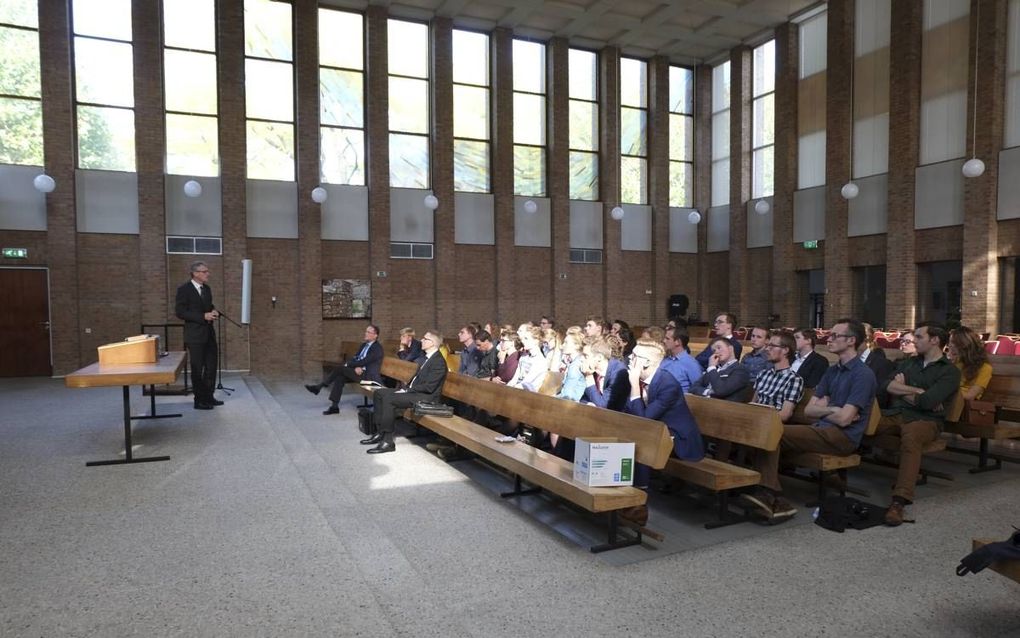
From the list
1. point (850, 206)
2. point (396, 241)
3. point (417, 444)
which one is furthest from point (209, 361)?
point (850, 206)

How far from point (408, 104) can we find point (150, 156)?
6.12 m

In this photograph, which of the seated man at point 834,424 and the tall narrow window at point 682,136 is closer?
the seated man at point 834,424

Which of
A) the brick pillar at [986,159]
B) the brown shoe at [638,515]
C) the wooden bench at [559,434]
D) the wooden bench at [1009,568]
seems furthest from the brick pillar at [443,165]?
the wooden bench at [1009,568]

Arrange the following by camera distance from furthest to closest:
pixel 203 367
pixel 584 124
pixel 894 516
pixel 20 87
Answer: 1. pixel 584 124
2. pixel 20 87
3. pixel 203 367
4. pixel 894 516

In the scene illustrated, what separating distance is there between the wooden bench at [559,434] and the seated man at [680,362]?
1531 mm

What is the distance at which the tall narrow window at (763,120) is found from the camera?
18.3 m

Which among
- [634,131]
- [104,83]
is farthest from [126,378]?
[634,131]

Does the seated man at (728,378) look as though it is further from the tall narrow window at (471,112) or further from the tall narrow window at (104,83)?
the tall narrow window at (104,83)

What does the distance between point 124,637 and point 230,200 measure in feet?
44.8

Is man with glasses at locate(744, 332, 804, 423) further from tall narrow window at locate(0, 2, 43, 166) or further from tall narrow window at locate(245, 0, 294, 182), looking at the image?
tall narrow window at locate(0, 2, 43, 166)

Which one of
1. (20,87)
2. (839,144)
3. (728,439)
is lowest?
(728,439)

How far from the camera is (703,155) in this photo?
1995 cm

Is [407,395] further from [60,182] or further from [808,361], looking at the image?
[60,182]

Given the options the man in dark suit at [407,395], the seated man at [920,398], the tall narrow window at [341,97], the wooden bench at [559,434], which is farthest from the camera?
the tall narrow window at [341,97]
